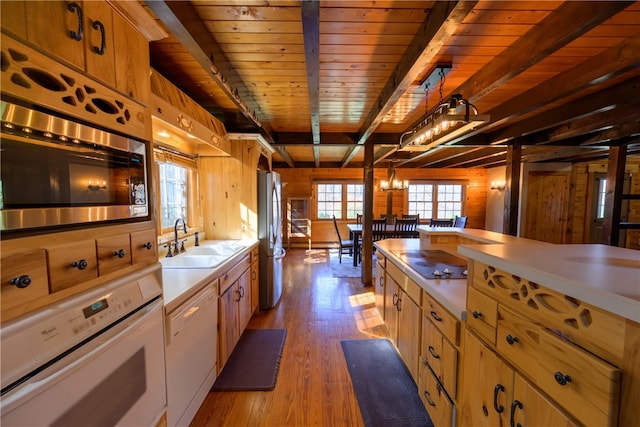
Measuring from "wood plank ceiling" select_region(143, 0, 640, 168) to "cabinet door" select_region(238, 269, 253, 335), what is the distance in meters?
1.58

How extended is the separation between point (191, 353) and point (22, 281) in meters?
1.05

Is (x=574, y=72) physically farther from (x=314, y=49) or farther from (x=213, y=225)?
(x=213, y=225)

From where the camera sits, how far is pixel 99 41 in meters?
0.90

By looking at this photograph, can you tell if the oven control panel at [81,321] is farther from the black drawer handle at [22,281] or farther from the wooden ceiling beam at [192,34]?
the wooden ceiling beam at [192,34]

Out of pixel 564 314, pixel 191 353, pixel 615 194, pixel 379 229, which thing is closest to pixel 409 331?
pixel 564 314

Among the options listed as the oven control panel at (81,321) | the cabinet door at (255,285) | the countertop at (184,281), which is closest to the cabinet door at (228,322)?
the countertop at (184,281)

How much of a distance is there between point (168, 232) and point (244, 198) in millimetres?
887

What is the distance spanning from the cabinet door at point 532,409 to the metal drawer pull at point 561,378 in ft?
0.30

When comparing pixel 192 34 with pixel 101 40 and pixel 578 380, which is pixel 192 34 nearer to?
pixel 101 40

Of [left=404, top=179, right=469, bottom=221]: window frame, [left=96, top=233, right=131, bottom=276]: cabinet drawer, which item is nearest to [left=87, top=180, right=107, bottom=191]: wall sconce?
[left=96, top=233, right=131, bottom=276]: cabinet drawer

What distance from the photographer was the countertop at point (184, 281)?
4.32 ft

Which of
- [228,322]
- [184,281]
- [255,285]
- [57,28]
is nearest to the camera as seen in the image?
[57,28]

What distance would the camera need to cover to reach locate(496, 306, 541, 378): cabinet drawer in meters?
0.82

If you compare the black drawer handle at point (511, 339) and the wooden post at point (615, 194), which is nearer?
the black drawer handle at point (511, 339)
